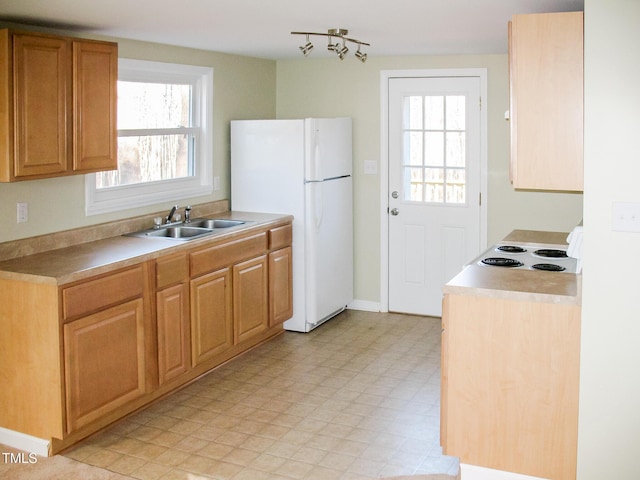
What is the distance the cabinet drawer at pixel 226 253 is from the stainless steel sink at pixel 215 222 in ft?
0.63

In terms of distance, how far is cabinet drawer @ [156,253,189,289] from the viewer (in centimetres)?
420

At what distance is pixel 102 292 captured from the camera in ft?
12.3

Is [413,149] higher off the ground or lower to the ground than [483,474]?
higher

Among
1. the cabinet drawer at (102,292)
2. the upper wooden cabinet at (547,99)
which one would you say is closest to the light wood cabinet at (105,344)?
the cabinet drawer at (102,292)

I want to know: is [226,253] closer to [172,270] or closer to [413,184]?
[172,270]

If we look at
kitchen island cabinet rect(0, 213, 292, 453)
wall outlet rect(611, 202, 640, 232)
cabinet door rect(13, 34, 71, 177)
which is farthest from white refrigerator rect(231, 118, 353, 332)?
wall outlet rect(611, 202, 640, 232)

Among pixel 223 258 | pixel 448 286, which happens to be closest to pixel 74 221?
pixel 223 258

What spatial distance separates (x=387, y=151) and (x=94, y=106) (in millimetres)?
2771

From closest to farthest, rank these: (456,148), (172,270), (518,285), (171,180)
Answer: (518,285)
(172,270)
(171,180)
(456,148)

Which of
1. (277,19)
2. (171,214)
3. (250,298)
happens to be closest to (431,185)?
(250,298)

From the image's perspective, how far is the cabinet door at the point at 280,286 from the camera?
5.44m

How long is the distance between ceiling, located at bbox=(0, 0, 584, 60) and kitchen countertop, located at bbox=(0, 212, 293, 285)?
3.91 ft

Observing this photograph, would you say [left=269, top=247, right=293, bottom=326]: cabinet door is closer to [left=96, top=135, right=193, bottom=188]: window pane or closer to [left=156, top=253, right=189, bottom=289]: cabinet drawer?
[left=96, top=135, right=193, bottom=188]: window pane

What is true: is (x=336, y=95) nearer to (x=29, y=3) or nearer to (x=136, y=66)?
(x=136, y=66)
